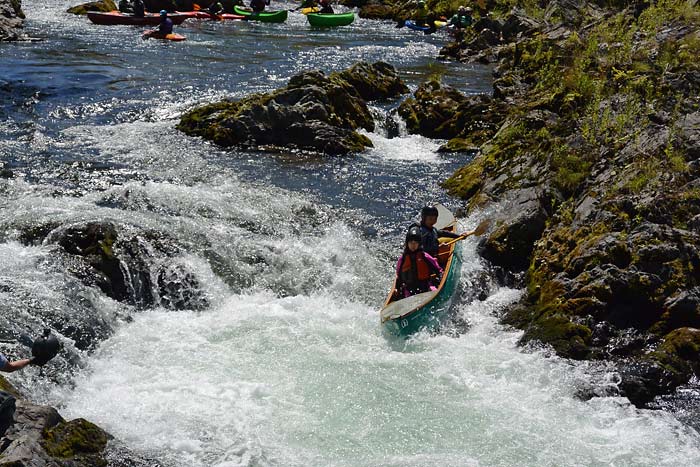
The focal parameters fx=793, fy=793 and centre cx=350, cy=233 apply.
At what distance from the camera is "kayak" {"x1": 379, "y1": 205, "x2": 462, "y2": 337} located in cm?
926

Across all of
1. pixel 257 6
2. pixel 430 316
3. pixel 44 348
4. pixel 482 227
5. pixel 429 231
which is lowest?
pixel 430 316

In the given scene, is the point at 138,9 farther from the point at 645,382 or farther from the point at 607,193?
the point at 645,382

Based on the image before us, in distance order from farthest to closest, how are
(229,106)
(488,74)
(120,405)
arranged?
1. (488,74)
2. (229,106)
3. (120,405)

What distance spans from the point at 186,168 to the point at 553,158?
628cm

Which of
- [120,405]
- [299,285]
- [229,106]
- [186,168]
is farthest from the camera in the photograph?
[229,106]

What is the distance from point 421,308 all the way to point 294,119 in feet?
25.0

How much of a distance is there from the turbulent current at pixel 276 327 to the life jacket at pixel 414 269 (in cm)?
57

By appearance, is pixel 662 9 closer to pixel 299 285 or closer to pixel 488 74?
pixel 488 74

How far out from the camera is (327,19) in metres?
32.3

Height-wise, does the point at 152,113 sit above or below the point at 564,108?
below

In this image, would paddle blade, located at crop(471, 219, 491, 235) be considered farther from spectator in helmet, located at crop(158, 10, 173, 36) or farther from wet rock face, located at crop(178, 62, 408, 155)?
spectator in helmet, located at crop(158, 10, 173, 36)

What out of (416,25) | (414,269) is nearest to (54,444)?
(414,269)

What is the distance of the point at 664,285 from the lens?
9086 mm

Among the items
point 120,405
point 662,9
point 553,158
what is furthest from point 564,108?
point 120,405
